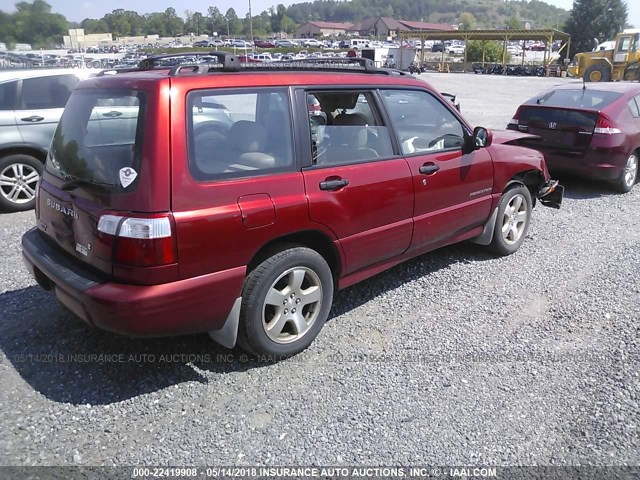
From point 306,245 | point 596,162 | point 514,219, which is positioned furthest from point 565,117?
point 306,245

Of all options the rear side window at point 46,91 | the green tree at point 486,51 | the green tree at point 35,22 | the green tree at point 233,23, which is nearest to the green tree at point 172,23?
the green tree at point 233,23

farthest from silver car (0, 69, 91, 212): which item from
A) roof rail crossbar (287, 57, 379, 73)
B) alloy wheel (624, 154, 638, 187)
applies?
alloy wheel (624, 154, 638, 187)

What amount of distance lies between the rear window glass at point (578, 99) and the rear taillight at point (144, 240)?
6.88 m

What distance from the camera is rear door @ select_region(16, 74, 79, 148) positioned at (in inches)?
267

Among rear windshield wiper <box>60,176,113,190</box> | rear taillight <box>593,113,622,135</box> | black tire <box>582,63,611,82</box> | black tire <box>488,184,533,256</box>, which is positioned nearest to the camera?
rear windshield wiper <box>60,176,113,190</box>

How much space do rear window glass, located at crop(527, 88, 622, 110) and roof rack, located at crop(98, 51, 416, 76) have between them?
14.9ft

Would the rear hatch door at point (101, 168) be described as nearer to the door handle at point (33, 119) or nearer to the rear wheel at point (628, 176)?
the door handle at point (33, 119)

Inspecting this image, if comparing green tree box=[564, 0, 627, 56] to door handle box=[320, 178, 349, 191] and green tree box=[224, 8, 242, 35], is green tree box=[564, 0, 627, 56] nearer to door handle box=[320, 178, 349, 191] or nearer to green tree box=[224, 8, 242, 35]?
green tree box=[224, 8, 242, 35]

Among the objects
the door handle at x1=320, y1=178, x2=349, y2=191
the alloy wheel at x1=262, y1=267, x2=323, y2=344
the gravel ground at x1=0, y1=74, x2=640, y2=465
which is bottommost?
the gravel ground at x1=0, y1=74, x2=640, y2=465

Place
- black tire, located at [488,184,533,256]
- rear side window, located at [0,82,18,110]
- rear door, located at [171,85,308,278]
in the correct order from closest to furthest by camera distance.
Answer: rear door, located at [171,85,308,278], black tire, located at [488,184,533,256], rear side window, located at [0,82,18,110]

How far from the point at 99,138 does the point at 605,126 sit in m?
6.77

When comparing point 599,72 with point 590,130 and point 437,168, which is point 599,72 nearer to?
point 590,130

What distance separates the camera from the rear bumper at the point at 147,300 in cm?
283

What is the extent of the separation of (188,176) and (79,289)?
862 millimetres
